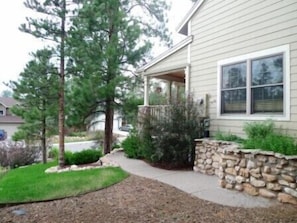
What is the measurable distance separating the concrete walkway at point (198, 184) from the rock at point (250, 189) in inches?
3.7

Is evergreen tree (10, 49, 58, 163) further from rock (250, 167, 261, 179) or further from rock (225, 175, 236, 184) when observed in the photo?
rock (250, 167, 261, 179)

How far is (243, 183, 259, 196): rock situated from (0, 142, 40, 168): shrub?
13.8 metres

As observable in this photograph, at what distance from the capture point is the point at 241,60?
25.2 ft

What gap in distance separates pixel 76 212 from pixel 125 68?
1042 centimetres

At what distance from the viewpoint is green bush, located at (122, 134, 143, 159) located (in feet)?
33.3

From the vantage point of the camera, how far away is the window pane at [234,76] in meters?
7.68

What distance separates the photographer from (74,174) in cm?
823

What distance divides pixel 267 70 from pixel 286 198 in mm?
3307

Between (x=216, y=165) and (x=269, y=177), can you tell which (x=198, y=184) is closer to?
(x=216, y=165)

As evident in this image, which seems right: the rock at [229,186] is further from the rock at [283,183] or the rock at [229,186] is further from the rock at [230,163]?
the rock at [283,183]

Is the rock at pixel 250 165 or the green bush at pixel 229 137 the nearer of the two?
the rock at pixel 250 165

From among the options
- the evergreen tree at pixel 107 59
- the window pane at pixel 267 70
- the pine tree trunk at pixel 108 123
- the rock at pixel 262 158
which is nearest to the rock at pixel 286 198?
the rock at pixel 262 158

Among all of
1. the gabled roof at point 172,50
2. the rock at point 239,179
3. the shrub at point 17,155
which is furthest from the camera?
the shrub at point 17,155

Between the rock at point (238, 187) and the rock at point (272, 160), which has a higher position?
the rock at point (272, 160)
